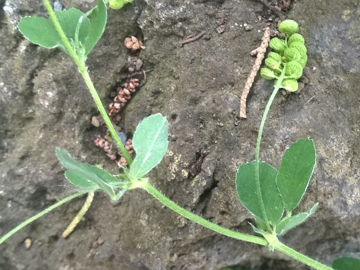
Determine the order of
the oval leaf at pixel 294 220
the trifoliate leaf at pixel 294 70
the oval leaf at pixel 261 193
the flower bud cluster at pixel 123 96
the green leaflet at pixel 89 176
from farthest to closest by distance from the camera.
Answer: the flower bud cluster at pixel 123 96 → the trifoliate leaf at pixel 294 70 → the oval leaf at pixel 261 193 → the oval leaf at pixel 294 220 → the green leaflet at pixel 89 176

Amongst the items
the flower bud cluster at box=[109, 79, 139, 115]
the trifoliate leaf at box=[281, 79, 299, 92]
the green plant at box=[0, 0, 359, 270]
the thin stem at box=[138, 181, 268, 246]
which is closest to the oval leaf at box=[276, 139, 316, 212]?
the green plant at box=[0, 0, 359, 270]

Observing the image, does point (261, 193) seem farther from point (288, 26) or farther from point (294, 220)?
point (288, 26)

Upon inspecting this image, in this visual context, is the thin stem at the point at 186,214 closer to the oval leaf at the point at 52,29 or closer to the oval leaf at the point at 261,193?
the oval leaf at the point at 261,193

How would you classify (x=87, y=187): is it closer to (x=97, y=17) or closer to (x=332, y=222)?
(x=97, y=17)

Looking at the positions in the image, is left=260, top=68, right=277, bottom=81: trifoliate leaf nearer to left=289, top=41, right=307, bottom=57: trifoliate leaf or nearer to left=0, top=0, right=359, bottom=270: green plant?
left=289, top=41, right=307, bottom=57: trifoliate leaf

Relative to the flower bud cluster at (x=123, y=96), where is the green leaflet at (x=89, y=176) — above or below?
above

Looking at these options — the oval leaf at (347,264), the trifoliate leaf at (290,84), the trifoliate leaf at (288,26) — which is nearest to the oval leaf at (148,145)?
the trifoliate leaf at (290,84)

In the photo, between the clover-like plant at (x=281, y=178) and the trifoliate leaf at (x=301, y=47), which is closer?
the clover-like plant at (x=281, y=178)

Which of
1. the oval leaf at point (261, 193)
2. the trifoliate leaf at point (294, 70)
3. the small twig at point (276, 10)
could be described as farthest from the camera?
the small twig at point (276, 10)

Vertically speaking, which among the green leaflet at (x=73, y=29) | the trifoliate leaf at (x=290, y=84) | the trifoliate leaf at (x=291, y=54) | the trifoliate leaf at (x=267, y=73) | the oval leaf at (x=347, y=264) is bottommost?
the oval leaf at (x=347, y=264)
